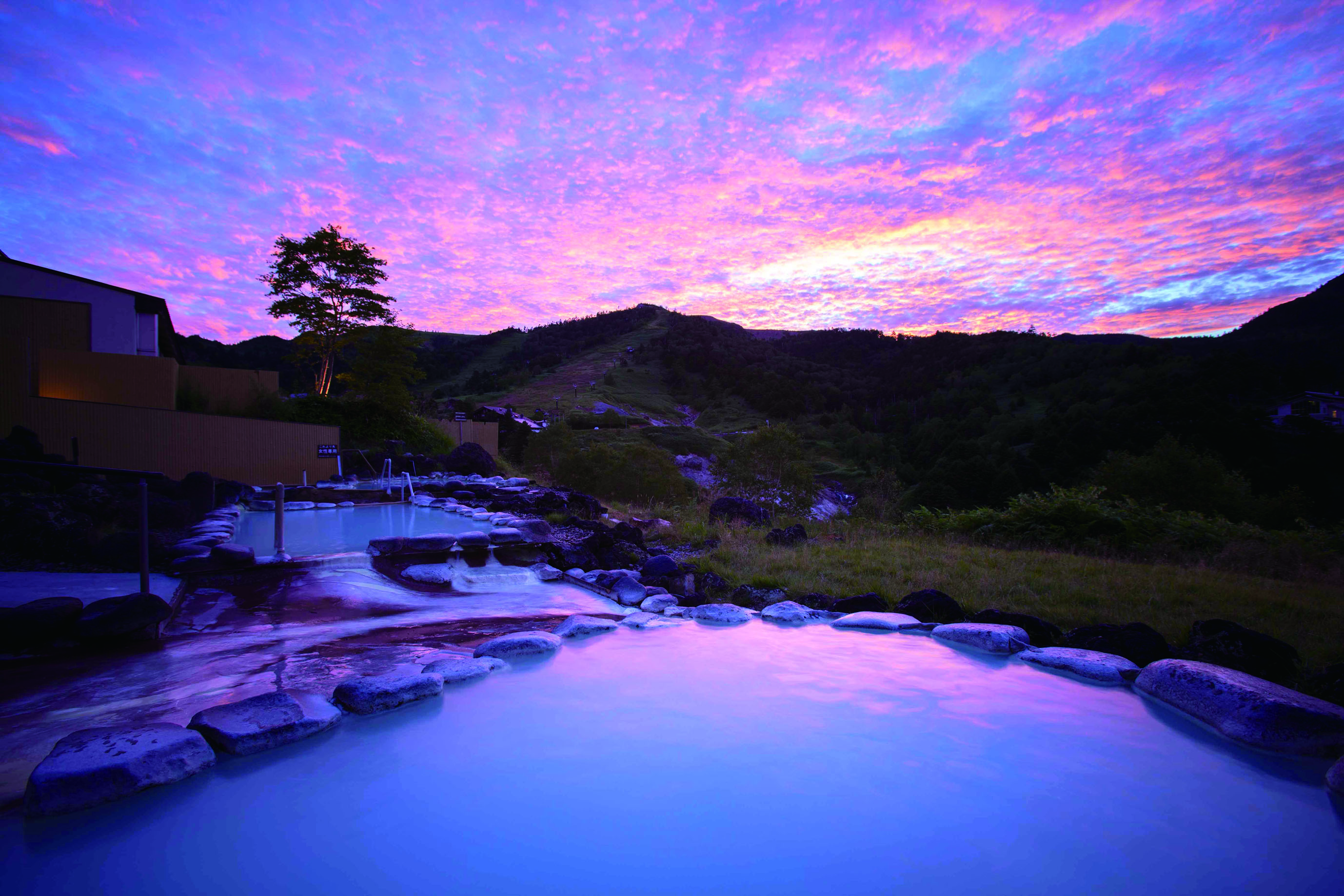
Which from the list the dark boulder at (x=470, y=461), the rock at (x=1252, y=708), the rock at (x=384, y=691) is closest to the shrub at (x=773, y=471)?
the dark boulder at (x=470, y=461)

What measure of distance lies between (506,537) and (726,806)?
519 centimetres

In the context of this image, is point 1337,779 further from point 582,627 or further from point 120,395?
point 120,395

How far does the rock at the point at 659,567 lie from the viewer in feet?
19.0


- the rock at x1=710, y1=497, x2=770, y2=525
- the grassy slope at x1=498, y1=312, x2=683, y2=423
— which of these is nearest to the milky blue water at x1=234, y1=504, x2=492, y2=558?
the rock at x1=710, y1=497, x2=770, y2=525

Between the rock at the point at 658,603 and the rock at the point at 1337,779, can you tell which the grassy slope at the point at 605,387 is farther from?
the rock at the point at 1337,779

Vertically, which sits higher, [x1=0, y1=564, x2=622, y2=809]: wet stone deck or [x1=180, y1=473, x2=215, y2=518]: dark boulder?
[x1=180, y1=473, x2=215, y2=518]: dark boulder

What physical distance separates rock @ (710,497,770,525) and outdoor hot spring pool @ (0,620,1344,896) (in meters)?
5.88

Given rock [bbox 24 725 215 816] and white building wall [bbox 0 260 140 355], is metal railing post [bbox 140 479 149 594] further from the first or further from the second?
white building wall [bbox 0 260 140 355]

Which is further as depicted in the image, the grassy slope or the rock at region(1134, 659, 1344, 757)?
the grassy slope

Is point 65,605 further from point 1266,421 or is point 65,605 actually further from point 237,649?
point 1266,421

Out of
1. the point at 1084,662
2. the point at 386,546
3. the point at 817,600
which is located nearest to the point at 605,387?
the point at 386,546

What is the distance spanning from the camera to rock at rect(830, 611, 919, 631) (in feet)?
14.4

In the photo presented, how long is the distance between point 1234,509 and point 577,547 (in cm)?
1636

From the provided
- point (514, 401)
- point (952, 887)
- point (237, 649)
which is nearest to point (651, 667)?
point (952, 887)
